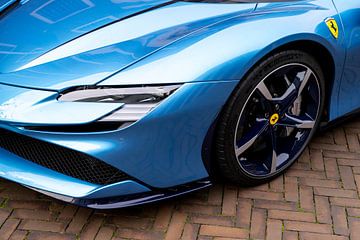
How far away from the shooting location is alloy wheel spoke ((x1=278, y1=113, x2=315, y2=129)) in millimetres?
2699

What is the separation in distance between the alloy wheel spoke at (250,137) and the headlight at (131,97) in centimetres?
56

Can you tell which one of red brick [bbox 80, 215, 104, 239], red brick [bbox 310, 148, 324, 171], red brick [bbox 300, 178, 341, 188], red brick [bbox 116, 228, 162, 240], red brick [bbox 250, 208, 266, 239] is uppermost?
red brick [bbox 80, 215, 104, 239]

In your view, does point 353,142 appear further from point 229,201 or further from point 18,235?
point 18,235

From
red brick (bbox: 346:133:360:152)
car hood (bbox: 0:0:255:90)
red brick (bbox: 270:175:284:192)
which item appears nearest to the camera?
car hood (bbox: 0:0:255:90)

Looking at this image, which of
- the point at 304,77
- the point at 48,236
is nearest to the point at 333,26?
the point at 304,77

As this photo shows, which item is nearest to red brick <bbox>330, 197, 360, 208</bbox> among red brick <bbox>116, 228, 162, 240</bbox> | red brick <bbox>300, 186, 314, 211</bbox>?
red brick <bbox>300, 186, 314, 211</bbox>

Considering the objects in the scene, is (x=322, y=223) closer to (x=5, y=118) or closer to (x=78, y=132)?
(x=78, y=132)

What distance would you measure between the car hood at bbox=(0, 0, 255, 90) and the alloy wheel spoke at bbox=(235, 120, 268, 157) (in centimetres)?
60

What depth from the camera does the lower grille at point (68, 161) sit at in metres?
2.22

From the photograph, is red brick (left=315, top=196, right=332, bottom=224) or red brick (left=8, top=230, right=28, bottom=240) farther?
red brick (left=315, top=196, right=332, bottom=224)

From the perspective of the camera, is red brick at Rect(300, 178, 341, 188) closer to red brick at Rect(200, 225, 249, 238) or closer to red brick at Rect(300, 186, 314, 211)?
red brick at Rect(300, 186, 314, 211)

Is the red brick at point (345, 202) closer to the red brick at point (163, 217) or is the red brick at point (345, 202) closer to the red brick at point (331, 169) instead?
the red brick at point (331, 169)

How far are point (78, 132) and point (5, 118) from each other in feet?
1.15

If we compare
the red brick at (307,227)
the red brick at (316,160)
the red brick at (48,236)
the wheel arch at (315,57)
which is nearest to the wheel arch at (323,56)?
the wheel arch at (315,57)
